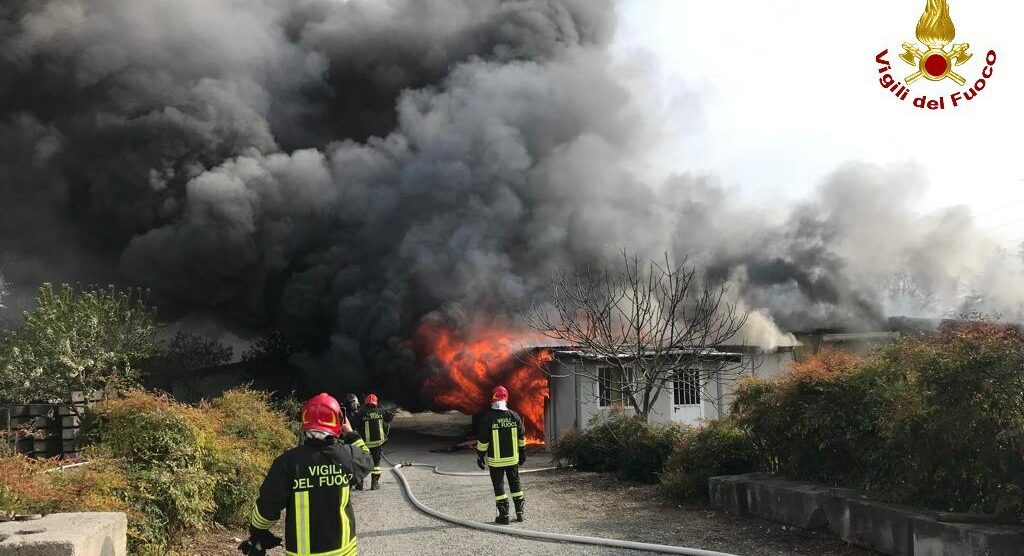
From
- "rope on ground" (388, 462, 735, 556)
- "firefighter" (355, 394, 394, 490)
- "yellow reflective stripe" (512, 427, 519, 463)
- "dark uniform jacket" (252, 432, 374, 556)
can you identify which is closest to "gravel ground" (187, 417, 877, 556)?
"rope on ground" (388, 462, 735, 556)

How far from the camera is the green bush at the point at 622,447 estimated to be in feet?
40.4

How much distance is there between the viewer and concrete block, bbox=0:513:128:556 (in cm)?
421

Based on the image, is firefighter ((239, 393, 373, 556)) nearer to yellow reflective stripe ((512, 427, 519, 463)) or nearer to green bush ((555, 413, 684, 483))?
yellow reflective stripe ((512, 427, 519, 463))

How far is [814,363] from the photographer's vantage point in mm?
8594

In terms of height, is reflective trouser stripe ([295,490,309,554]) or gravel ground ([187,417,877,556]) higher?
reflective trouser stripe ([295,490,309,554])

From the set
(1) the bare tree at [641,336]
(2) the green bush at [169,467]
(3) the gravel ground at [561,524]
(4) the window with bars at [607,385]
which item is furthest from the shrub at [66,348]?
(4) the window with bars at [607,385]

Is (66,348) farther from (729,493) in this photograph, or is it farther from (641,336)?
(729,493)

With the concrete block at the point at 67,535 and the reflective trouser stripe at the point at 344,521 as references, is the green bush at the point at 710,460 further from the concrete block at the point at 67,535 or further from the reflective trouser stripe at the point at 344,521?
the concrete block at the point at 67,535

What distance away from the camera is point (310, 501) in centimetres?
436

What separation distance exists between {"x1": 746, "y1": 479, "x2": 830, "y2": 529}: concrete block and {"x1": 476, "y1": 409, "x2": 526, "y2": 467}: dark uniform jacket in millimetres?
2787

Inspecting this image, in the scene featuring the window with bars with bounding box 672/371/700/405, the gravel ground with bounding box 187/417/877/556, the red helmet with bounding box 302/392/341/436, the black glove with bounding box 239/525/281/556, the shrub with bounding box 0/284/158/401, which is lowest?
the gravel ground with bounding box 187/417/877/556

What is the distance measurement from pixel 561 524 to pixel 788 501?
2549 mm

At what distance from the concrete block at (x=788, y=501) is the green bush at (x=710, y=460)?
1221 mm

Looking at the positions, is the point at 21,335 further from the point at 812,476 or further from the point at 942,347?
the point at 942,347
